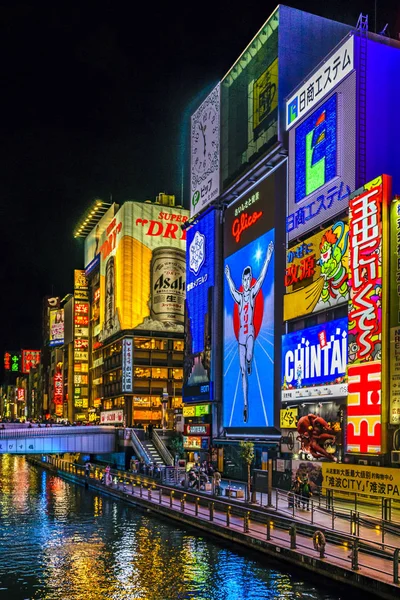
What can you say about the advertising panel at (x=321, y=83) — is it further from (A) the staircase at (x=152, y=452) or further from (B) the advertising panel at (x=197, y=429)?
(A) the staircase at (x=152, y=452)

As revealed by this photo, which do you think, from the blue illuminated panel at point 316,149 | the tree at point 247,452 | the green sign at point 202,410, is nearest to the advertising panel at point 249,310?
the tree at point 247,452

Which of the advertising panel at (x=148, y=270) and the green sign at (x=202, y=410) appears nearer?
the green sign at (x=202, y=410)

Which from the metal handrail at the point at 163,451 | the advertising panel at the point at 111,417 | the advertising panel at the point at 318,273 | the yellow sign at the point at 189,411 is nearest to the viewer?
the advertising panel at the point at 318,273

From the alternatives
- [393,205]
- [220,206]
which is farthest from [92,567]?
[220,206]

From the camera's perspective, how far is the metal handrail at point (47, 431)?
68.8m

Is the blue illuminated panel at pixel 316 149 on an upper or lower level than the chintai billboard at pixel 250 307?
upper

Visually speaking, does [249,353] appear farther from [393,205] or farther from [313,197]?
[393,205]

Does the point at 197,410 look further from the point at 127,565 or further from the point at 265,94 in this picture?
the point at 127,565

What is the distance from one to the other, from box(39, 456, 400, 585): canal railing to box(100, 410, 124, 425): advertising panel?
63023 millimetres

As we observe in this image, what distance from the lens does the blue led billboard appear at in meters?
59.9

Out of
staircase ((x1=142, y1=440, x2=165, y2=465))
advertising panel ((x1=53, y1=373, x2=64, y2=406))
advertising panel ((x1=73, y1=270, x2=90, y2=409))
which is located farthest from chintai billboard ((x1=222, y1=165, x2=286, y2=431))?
advertising panel ((x1=53, y1=373, x2=64, y2=406))

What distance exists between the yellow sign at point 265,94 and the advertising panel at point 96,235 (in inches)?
2821

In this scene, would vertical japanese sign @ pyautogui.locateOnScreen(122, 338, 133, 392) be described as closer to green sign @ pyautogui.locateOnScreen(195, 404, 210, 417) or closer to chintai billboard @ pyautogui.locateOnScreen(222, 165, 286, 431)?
green sign @ pyautogui.locateOnScreen(195, 404, 210, 417)

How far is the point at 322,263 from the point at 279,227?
10703 millimetres
